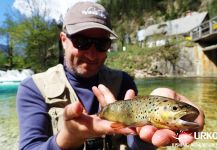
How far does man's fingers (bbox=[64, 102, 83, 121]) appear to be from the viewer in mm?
1758

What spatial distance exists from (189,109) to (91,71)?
3.94ft

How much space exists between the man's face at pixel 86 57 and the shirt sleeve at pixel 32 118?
1.19 feet

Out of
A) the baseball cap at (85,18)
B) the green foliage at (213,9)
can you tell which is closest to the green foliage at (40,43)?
the green foliage at (213,9)

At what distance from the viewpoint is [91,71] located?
292 cm

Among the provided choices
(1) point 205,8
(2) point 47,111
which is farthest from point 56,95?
(1) point 205,8

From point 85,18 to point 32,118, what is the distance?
2.67ft

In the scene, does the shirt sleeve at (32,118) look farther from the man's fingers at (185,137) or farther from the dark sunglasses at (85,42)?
the man's fingers at (185,137)

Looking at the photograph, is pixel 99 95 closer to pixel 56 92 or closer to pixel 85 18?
pixel 56 92

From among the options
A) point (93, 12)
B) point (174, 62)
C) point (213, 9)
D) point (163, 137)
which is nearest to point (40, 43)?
point (174, 62)

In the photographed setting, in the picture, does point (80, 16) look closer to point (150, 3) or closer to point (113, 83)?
point (113, 83)

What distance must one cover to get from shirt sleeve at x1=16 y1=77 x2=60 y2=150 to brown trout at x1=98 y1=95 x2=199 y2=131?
21.2 inches

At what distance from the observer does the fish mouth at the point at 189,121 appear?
5.72 feet

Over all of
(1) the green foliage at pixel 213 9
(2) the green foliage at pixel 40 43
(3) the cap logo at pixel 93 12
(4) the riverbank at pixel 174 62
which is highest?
(1) the green foliage at pixel 213 9

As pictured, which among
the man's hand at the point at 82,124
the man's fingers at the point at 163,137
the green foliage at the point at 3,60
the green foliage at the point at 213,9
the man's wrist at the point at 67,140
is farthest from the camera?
the green foliage at the point at 213,9
